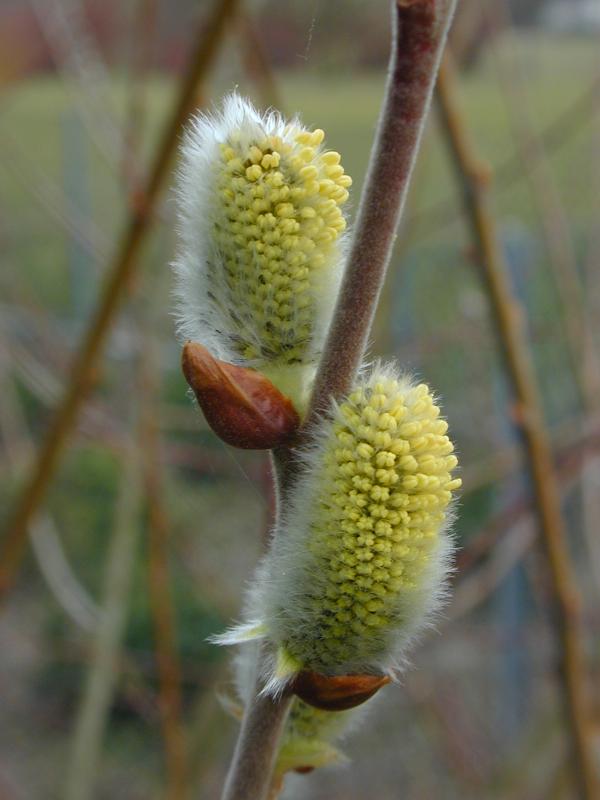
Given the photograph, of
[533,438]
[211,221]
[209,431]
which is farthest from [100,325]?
[209,431]

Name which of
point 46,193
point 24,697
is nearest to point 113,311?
point 46,193

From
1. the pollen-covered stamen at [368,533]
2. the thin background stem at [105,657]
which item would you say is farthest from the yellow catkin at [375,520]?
the thin background stem at [105,657]

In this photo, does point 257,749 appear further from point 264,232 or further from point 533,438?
point 533,438

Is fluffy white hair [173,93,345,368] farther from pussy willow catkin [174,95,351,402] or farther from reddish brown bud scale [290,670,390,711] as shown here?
reddish brown bud scale [290,670,390,711]

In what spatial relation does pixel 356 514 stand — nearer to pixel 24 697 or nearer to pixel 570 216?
pixel 24 697

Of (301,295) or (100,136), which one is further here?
(100,136)

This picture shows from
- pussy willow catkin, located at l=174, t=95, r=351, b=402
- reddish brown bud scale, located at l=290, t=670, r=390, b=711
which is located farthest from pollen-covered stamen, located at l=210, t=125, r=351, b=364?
reddish brown bud scale, located at l=290, t=670, r=390, b=711

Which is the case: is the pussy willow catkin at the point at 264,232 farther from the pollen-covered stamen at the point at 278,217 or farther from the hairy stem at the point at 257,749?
the hairy stem at the point at 257,749
